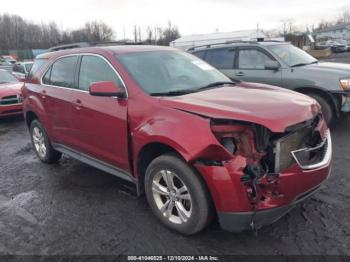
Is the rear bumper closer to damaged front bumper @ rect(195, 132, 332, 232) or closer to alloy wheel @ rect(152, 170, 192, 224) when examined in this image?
damaged front bumper @ rect(195, 132, 332, 232)

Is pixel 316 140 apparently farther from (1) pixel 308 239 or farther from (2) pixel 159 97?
(2) pixel 159 97

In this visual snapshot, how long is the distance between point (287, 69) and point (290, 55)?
58 cm

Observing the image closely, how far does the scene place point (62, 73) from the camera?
16.1 ft

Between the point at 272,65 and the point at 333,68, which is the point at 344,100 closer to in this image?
the point at 333,68

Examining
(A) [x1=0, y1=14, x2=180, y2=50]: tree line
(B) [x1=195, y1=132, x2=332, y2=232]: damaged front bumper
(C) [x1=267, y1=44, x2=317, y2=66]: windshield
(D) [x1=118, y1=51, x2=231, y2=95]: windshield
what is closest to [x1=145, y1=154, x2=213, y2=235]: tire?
(B) [x1=195, y1=132, x2=332, y2=232]: damaged front bumper

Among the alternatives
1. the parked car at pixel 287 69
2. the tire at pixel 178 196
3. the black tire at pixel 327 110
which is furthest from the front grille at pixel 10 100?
the black tire at pixel 327 110

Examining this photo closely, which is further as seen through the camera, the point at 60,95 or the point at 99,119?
the point at 60,95

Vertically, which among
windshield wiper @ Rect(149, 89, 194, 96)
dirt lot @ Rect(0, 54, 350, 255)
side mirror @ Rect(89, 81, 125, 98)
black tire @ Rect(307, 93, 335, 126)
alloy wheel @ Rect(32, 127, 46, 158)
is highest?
side mirror @ Rect(89, 81, 125, 98)

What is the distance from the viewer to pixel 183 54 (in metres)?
4.72

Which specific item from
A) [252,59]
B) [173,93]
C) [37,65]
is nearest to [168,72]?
[173,93]

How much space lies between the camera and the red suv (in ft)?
9.43

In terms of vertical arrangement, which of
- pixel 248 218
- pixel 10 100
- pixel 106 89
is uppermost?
pixel 106 89

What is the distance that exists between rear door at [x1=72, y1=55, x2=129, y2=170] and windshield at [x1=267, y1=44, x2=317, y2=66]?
4406 mm

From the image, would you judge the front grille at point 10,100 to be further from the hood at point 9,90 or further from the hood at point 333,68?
the hood at point 333,68
